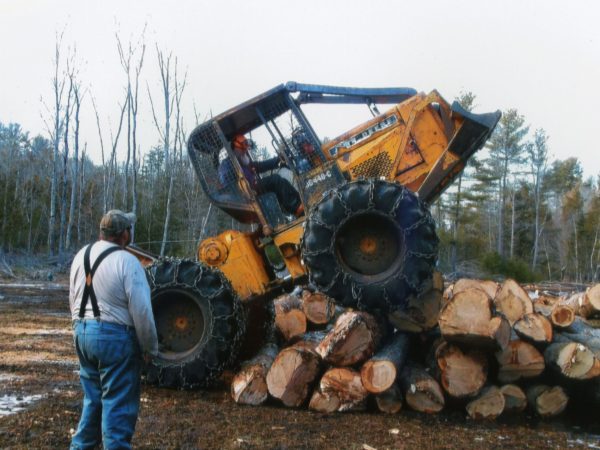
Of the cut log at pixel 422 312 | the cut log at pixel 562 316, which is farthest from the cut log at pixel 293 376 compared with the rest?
the cut log at pixel 562 316

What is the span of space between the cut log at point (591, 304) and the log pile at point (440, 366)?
3.25 metres

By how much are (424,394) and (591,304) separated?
5.15 meters

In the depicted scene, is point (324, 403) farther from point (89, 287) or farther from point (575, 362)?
point (89, 287)

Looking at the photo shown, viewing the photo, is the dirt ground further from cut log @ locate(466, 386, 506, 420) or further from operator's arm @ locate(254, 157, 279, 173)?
operator's arm @ locate(254, 157, 279, 173)

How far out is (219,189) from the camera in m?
7.78

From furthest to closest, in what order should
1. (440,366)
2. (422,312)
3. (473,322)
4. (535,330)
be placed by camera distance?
(422,312) < (535,330) < (440,366) < (473,322)

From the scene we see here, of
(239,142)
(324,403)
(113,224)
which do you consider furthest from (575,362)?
(113,224)

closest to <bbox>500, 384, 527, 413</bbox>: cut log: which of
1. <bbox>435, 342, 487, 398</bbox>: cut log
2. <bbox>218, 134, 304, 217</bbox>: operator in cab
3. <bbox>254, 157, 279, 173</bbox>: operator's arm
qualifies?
<bbox>435, 342, 487, 398</bbox>: cut log

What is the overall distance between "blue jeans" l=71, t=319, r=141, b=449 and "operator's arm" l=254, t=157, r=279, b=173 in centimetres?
407

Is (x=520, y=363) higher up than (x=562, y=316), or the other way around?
(x=562, y=316)

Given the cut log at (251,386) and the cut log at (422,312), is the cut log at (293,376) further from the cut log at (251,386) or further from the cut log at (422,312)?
the cut log at (422,312)

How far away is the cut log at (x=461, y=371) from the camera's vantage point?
6163 millimetres

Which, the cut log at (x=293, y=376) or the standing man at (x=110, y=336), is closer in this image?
the standing man at (x=110, y=336)

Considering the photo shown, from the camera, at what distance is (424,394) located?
20.5 ft
